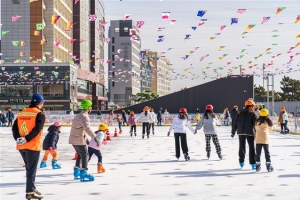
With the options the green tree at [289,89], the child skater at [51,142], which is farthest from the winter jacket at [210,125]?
the green tree at [289,89]

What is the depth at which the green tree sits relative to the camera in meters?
106

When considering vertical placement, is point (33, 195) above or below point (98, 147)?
below

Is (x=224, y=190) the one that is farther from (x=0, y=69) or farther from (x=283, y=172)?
(x=0, y=69)

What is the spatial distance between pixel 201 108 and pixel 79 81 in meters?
37.1

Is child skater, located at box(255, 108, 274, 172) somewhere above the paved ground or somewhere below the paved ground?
above

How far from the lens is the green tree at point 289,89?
10638 centimetres

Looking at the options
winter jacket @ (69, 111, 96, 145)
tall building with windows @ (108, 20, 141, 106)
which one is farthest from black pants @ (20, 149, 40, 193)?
tall building with windows @ (108, 20, 141, 106)

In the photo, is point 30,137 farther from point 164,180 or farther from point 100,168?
point 100,168

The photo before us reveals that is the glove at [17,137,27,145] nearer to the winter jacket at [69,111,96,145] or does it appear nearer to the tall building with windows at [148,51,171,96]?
the winter jacket at [69,111,96,145]

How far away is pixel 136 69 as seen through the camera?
467 feet

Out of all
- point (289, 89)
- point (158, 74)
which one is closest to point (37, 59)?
point (289, 89)

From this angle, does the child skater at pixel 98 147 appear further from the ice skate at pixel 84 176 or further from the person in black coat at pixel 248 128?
the person in black coat at pixel 248 128

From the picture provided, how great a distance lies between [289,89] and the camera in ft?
354

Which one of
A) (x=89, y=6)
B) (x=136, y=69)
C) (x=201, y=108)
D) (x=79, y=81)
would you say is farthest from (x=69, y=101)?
(x=136, y=69)
